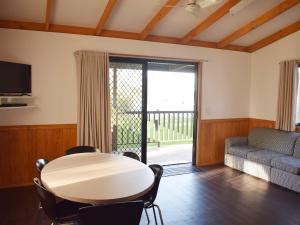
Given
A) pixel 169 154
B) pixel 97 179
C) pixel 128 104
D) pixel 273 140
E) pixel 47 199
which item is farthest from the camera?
pixel 169 154

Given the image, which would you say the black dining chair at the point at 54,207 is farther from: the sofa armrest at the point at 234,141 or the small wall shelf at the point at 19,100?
the sofa armrest at the point at 234,141

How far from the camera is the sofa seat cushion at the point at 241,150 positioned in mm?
4586

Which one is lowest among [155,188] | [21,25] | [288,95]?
[155,188]

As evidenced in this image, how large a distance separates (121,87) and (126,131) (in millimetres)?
823

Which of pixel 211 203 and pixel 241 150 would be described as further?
pixel 241 150

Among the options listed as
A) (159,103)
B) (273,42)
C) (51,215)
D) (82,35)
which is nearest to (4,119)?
(82,35)

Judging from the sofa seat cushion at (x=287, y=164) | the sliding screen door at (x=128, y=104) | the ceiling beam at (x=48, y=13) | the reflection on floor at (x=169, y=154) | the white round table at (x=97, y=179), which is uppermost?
the ceiling beam at (x=48, y=13)

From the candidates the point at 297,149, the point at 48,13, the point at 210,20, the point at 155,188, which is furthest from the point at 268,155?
the point at 48,13

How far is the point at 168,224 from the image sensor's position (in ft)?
9.07

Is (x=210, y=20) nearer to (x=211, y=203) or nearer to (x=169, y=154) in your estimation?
(x=211, y=203)

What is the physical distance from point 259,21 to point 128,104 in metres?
2.65

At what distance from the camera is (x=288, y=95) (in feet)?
14.7

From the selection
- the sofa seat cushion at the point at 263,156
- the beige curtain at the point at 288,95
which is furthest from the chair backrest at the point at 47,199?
the beige curtain at the point at 288,95

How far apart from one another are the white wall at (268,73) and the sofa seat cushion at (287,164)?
1.20 m
